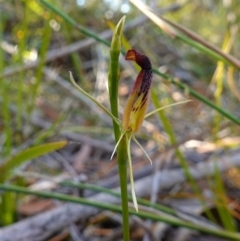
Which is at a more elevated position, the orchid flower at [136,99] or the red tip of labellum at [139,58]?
the red tip of labellum at [139,58]

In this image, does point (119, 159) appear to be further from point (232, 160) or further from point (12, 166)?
point (232, 160)

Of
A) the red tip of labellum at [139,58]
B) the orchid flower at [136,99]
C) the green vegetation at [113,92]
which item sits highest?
the green vegetation at [113,92]

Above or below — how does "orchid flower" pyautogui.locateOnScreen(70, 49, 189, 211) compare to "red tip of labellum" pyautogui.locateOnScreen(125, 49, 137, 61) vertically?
below

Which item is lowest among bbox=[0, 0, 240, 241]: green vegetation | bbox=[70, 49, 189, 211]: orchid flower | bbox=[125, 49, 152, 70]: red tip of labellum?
bbox=[70, 49, 189, 211]: orchid flower

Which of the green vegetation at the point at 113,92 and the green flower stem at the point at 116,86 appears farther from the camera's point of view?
the green vegetation at the point at 113,92

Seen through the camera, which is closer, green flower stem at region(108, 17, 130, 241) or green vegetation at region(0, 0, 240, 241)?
green flower stem at region(108, 17, 130, 241)

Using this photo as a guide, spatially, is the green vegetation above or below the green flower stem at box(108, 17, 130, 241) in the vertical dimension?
above

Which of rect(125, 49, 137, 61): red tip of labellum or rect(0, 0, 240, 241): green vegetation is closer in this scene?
rect(125, 49, 137, 61): red tip of labellum

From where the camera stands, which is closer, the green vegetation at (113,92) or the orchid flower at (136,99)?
the orchid flower at (136,99)

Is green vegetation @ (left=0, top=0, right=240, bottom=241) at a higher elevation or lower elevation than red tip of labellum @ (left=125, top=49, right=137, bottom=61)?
higher

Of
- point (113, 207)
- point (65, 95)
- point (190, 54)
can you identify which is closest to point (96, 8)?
point (190, 54)

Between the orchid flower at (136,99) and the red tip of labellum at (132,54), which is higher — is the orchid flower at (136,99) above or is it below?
below

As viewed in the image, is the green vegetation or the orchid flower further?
the green vegetation
